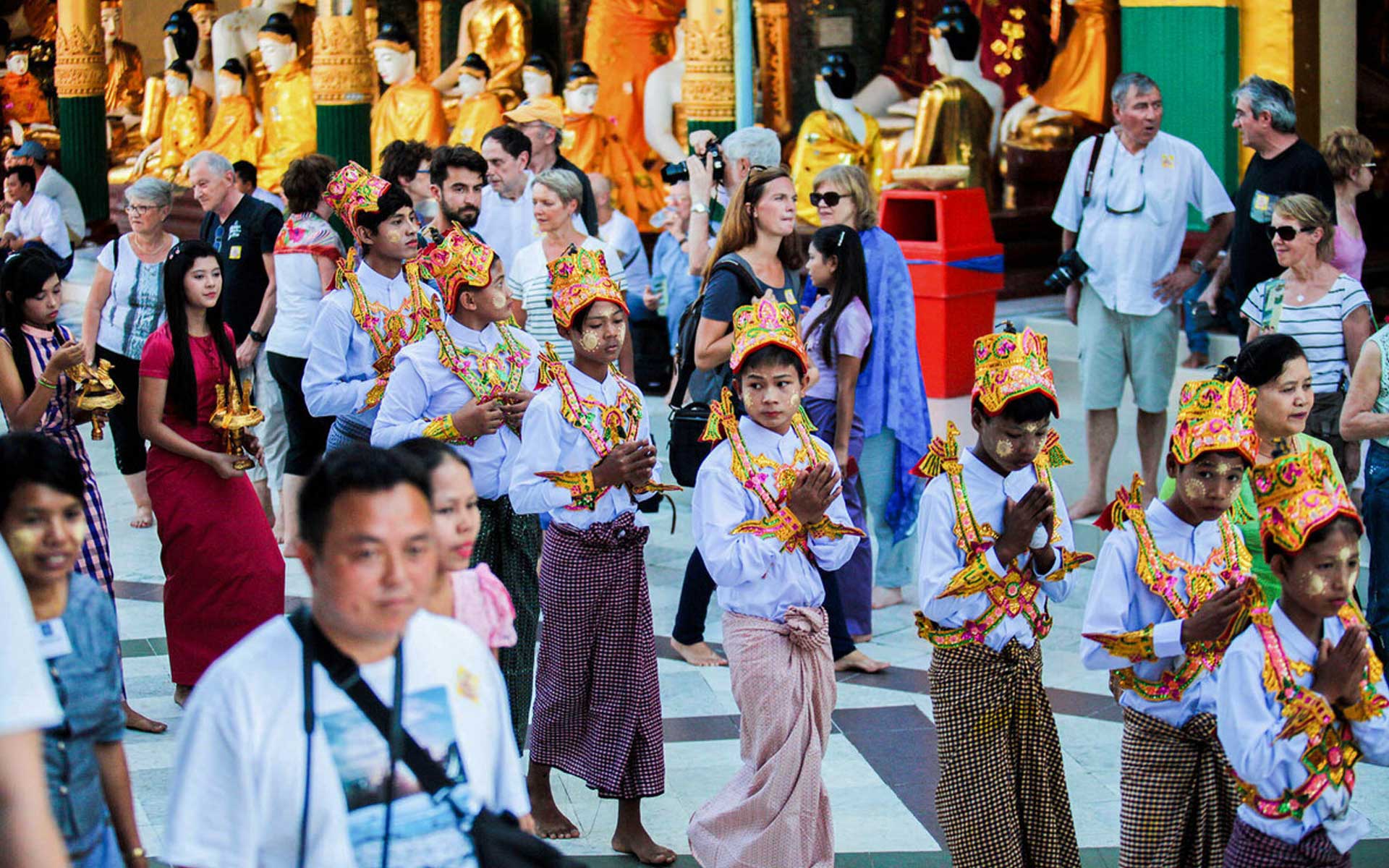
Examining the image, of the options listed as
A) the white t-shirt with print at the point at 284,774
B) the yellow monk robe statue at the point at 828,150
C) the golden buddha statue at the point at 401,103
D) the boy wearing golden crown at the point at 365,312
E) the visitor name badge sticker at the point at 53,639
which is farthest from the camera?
the golden buddha statue at the point at 401,103

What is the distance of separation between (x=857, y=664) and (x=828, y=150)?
6.39m

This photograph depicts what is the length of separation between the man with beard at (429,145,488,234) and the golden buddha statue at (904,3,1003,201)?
5.39m

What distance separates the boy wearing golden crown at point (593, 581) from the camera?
4.52 m

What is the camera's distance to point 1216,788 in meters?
3.73

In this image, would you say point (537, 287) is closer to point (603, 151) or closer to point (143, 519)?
point (143, 519)

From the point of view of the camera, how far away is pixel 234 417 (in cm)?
551

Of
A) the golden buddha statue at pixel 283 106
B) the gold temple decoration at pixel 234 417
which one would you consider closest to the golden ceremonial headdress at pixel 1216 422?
the gold temple decoration at pixel 234 417

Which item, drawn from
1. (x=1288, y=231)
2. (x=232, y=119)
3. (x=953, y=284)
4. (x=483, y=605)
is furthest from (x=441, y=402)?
(x=232, y=119)

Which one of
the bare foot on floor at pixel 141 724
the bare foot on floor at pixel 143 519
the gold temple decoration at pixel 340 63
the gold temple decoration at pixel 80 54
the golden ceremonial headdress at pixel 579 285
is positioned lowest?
the bare foot on floor at pixel 141 724

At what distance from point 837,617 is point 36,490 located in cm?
353

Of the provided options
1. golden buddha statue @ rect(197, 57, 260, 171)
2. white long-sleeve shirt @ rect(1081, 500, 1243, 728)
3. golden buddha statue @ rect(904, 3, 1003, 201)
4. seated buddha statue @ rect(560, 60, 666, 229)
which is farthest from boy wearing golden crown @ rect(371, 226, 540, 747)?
golden buddha statue @ rect(197, 57, 260, 171)

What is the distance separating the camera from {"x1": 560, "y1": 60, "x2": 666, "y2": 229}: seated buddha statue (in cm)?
1341

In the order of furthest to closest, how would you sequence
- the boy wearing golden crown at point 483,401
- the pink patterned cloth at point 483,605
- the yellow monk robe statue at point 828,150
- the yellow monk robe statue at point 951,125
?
the yellow monk robe statue at point 828,150, the yellow monk robe statue at point 951,125, the boy wearing golden crown at point 483,401, the pink patterned cloth at point 483,605

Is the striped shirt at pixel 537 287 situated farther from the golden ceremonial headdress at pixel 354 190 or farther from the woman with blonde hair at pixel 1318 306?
the woman with blonde hair at pixel 1318 306
